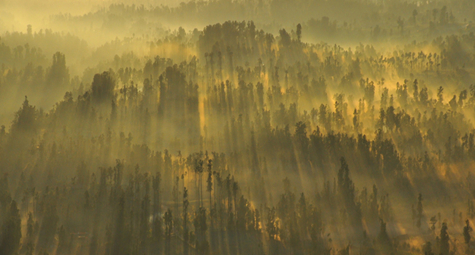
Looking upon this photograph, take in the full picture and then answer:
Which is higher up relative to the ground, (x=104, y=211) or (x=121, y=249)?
(x=104, y=211)

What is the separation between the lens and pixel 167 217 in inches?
7092

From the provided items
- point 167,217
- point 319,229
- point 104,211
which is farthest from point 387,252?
point 104,211

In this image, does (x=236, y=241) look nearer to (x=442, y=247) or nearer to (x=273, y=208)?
(x=273, y=208)

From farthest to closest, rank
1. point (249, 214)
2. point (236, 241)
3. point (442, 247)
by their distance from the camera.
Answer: point (249, 214) → point (236, 241) → point (442, 247)

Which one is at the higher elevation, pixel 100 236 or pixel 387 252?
pixel 100 236

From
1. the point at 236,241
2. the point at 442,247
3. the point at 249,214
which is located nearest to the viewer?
the point at 442,247

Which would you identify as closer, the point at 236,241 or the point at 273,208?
the point at 236,241

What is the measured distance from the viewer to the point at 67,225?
18438cm

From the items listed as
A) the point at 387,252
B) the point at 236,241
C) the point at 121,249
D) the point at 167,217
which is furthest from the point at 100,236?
the point at 387,252

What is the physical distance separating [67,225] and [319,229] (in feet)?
294

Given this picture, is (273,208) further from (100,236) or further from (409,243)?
(100,236)

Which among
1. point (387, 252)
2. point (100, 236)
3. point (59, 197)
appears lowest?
point (387, 252)

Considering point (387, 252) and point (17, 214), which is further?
point (17, 214)

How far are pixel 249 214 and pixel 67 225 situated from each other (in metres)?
65.1
